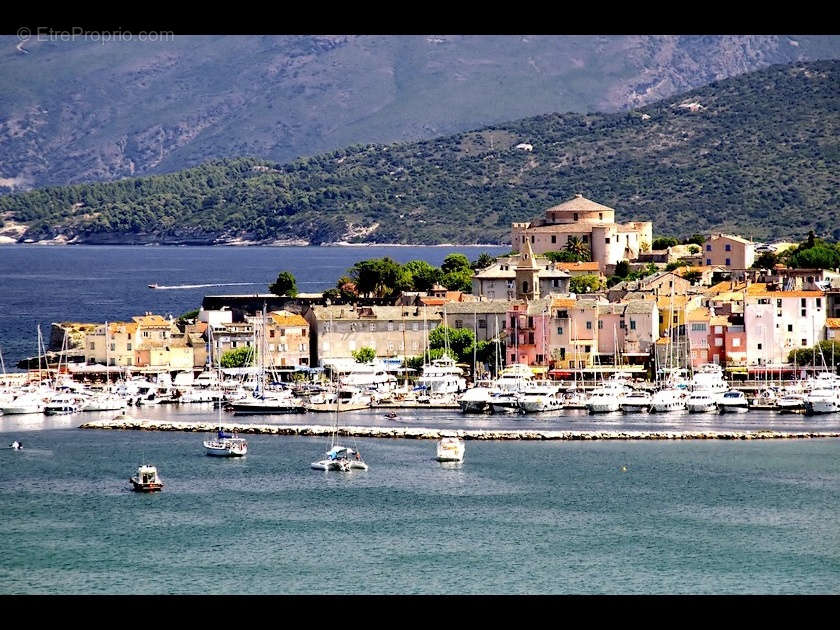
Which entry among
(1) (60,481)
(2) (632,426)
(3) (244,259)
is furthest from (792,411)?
(3) (244,259)

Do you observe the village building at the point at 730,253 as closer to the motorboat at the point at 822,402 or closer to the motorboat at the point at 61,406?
the motorboat at the point at 822,402

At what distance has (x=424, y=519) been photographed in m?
17.4

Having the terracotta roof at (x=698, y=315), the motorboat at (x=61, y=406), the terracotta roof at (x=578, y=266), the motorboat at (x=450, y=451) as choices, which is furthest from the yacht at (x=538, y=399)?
the terracotta roof at (x=578, y=266)

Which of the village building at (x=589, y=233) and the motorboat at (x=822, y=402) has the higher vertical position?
the village building at (x=589, y=233)

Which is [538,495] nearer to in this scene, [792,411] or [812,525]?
[812,525]

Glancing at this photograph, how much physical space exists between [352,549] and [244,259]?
8665 cm

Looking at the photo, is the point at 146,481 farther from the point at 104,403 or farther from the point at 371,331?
the point at 371,331

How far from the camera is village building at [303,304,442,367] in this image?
105 feet

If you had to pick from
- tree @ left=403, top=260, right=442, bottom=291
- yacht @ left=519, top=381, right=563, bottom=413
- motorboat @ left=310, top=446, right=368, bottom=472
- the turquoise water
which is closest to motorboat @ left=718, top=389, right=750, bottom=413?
yacht @ left=519, top=381, right=563, bottom=413

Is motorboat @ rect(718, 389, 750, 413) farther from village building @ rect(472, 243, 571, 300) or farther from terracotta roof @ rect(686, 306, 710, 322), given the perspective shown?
village building @ rect(472, 243, 571, 300)

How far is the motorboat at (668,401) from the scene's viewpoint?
90.6 ft

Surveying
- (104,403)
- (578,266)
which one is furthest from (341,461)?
(578,266)

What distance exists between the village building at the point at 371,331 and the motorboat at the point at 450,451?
34.2ft

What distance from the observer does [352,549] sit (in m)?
15.7
